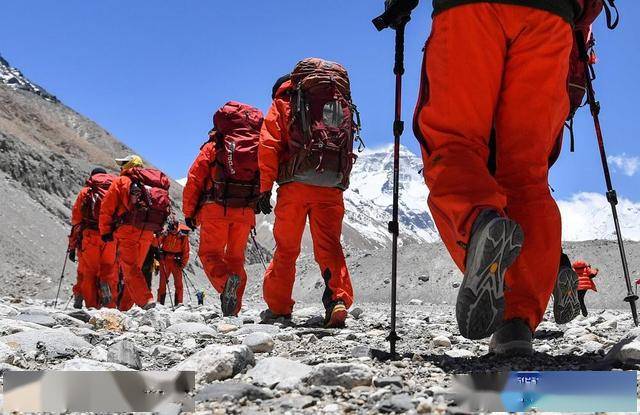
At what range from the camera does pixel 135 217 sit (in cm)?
1005

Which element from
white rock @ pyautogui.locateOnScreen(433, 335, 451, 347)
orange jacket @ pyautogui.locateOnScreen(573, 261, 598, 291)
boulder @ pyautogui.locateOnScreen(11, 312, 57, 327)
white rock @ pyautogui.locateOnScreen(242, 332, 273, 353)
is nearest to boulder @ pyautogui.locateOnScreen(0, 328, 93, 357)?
white rock @ pyautogui.locateOnScreen(242, 332, 273, 353)

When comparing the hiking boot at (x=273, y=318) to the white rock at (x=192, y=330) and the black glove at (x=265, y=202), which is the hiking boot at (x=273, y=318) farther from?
the white rock at (x=192, y=330)

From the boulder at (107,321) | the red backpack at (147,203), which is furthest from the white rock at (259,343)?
the red backpack at (147,203)

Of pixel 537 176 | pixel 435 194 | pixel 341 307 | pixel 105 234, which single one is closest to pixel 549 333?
pixel 341 307

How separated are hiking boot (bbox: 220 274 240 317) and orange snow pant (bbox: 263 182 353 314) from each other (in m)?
1.37

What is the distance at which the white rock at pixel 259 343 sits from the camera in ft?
12.5

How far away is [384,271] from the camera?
21.7 m

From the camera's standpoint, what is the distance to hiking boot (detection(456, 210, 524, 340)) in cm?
260

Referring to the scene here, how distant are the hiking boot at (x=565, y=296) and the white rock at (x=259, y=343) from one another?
1.61 m

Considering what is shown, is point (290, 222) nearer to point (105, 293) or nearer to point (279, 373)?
point (279, 373)

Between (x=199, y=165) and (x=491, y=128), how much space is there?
559cm

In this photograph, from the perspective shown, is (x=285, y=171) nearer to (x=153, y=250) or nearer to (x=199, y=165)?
(x=199, y=165)

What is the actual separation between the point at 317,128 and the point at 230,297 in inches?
107

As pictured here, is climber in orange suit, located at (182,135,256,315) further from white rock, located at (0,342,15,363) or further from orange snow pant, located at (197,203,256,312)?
white rock, located at (0,342,15,363)
